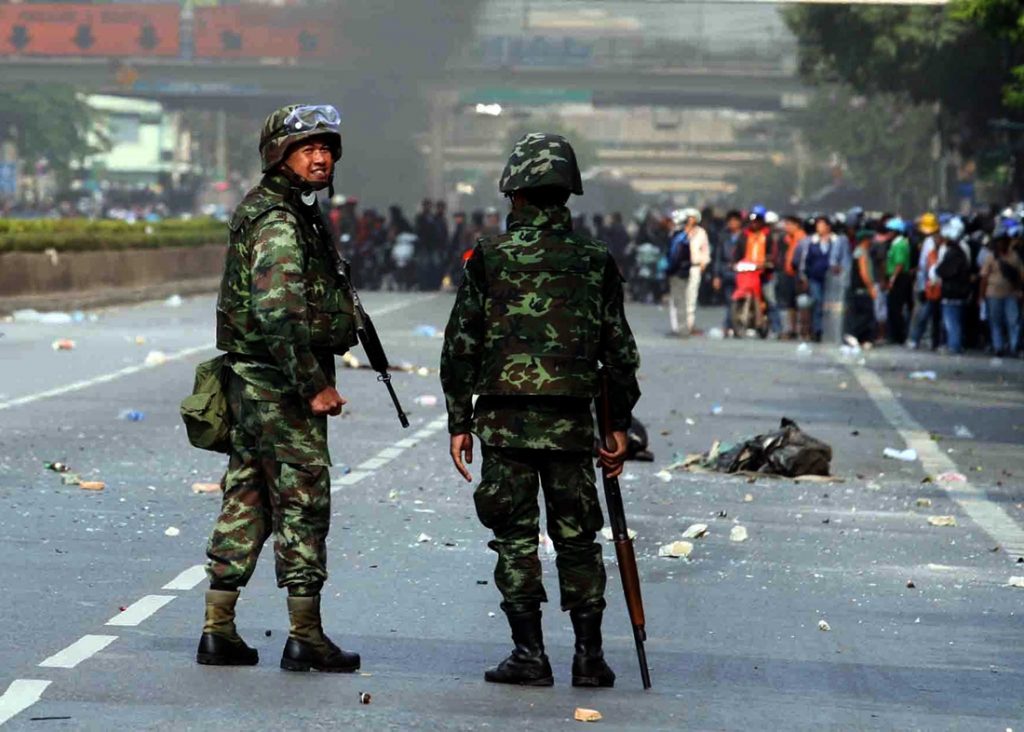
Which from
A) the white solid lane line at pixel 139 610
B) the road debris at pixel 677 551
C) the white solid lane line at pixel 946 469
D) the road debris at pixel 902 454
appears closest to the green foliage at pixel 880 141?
the white solid lane line at pixel 946 469

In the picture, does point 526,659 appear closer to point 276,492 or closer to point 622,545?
point 622,545

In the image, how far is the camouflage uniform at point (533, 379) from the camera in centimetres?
807

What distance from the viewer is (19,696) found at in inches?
301

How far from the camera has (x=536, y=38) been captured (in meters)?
141

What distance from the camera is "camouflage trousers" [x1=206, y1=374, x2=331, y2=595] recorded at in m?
8.22

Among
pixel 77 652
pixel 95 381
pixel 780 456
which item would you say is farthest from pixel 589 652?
pixel 95 381

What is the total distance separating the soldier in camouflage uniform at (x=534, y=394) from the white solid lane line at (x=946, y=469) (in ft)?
15.5

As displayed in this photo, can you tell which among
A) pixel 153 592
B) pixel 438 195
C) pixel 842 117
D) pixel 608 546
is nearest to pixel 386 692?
pixel 153 592

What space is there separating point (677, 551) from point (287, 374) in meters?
4.17

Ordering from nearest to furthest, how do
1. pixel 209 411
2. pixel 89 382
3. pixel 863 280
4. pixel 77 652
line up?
pixel 209 411
pixel 77 652
pixel 89 382
pixel 863 280

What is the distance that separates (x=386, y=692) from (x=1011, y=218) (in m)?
29.4

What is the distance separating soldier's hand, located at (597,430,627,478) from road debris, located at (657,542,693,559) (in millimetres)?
3717

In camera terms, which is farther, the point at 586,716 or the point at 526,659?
the point at 526,659

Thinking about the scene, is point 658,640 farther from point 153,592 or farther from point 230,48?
point 230,48
